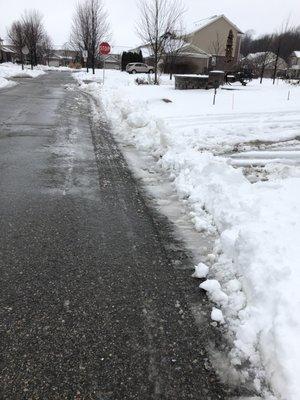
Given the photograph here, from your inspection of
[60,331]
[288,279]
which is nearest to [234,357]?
[288,279]

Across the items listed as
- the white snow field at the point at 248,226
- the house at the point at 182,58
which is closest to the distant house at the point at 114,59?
the house at the point at 182,58

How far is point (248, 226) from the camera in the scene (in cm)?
455

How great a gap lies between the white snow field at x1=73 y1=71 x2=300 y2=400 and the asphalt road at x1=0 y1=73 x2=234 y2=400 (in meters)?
0.30

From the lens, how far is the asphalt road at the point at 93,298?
2.76m

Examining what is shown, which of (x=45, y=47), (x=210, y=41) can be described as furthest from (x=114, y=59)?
(x=210, y=41)

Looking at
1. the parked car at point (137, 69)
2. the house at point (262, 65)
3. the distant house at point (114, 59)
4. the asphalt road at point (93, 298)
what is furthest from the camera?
the distant house at point (114, 59)

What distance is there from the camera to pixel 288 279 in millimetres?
3521

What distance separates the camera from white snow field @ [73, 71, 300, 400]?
2.94m

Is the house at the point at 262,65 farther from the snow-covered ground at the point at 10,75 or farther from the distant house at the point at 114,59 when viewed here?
the distant house at the point at 114,59

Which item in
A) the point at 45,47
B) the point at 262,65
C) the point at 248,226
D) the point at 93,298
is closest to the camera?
the point at 93,298

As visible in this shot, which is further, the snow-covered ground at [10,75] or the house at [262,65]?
the house at [262,65]

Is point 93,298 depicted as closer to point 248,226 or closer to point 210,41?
point 248,226

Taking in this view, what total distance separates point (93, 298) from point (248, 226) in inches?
74.9

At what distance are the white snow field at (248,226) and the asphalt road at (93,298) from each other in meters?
0.30
